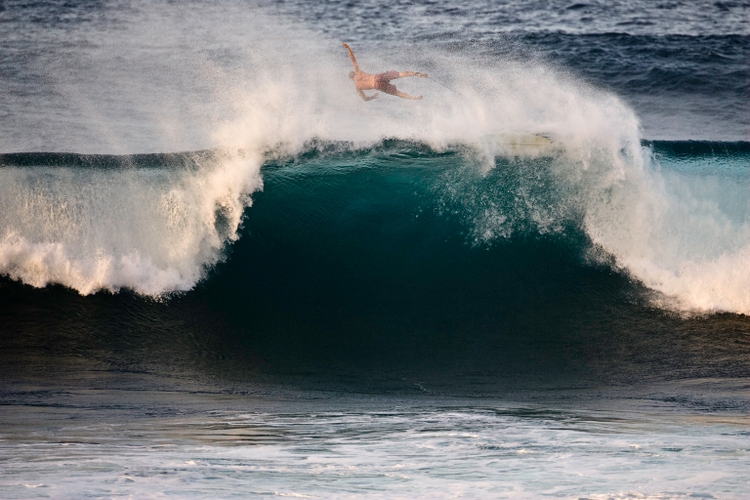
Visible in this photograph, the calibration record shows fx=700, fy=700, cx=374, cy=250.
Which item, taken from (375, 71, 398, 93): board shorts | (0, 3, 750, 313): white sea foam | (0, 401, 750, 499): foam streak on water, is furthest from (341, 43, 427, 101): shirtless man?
(0, 401, 750, 499): foam streak on water

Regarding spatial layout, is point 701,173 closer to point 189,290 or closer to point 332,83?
point 332,83

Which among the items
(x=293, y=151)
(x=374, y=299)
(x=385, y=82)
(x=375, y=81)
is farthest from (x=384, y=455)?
(x=375, y=81)

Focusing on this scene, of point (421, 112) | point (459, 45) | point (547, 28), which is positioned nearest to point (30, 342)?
point (421, 112)

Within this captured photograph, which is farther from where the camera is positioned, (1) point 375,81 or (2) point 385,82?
(1) point 375,81

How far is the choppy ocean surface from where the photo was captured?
150 inches

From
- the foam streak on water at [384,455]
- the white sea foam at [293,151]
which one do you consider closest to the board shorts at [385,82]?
the white sea foam at [293,151]

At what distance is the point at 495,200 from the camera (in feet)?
24.7

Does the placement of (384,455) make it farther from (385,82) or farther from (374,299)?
(385,82)

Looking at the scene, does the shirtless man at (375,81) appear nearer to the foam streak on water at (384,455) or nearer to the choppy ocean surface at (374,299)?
the choppy ocean surface at (374,299)

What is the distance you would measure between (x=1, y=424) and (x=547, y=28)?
13.1m

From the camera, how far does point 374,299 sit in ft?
22.9

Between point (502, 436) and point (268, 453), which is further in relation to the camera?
point (502, 436)

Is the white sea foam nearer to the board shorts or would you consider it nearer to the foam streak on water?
the board shorts

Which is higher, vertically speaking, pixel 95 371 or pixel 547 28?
pixel 547 28
